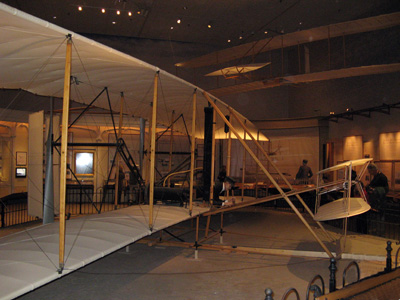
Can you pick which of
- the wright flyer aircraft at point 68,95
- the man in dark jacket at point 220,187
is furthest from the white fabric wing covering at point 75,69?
the man in dark jacket at point 220,187

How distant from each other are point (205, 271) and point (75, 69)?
3.98 metres

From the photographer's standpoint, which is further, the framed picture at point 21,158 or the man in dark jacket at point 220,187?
the framed picture at point 21,158

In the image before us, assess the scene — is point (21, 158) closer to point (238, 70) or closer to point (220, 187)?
point (220, 187)

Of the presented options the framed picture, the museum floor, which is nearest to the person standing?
the museum floor

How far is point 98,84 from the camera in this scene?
597 centimetres

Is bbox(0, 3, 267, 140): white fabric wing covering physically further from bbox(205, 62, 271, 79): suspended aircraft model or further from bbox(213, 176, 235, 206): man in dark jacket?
bbox(205, 62, 271, 79): suspended aircraft model

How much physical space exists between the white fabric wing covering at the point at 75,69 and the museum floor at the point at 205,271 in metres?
3.20

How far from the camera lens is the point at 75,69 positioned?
16.1 ft

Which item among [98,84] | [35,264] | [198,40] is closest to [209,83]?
[198,40]

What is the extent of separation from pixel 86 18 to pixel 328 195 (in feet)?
39.2

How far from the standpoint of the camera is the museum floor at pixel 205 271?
468cm

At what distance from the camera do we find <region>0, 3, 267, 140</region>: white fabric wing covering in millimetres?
3238

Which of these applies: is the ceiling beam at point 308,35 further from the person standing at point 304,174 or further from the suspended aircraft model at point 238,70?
the person standing at point 304,174

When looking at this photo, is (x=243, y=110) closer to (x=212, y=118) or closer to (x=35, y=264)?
(x=212, y=118)
